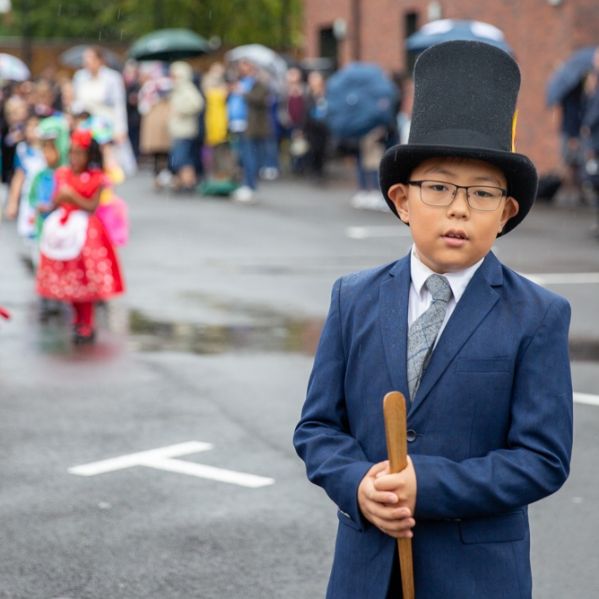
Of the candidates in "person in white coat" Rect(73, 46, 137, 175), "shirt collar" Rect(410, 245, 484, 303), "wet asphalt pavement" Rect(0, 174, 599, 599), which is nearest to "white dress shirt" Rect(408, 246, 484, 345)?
"shirt collar" Rect(410, 245, 484, 303)

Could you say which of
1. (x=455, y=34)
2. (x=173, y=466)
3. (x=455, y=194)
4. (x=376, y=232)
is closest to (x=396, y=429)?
(x=455, y=194)

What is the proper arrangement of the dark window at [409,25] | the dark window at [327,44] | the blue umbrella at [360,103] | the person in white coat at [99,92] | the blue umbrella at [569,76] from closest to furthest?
the person in white coat at [99,92]
the blue umbrella at [360,103]
the blue umbrella at [569,76]
the dark window at [409,25]
the dark window at [327,44]

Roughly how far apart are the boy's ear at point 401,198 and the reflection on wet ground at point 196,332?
6914 millimetres

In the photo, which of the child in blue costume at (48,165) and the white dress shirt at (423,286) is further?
the child in blue costume at (48,165)

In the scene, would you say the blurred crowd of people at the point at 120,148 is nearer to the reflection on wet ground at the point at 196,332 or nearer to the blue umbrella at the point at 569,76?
the reflection on wet ground at the point at 196,332

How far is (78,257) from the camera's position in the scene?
10.7 m

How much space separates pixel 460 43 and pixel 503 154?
0.27 meters

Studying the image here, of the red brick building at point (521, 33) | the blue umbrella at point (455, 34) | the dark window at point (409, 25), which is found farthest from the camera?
the dark window at point (409, 25)

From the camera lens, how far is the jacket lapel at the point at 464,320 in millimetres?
3006

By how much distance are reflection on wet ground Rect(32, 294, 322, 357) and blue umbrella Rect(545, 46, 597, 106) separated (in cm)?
1038

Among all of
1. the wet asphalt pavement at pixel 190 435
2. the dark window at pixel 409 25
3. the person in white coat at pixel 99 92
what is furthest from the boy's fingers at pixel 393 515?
the dark window at pixel 409 25

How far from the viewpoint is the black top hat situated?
3.00 m

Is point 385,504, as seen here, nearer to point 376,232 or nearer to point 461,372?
point 461,372

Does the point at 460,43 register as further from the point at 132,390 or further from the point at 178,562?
the point at 132,390
